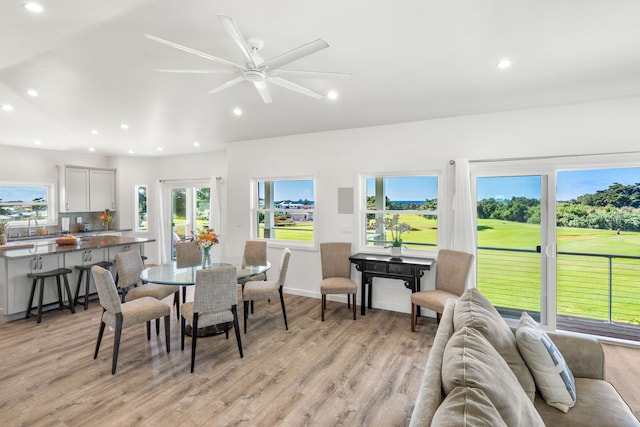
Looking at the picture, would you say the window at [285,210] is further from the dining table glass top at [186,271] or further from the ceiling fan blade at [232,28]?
the ceiling fan blade at [232,28]

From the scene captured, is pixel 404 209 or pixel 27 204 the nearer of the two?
pixel 404 209

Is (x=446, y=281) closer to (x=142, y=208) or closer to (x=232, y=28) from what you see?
(x=232, y=28)

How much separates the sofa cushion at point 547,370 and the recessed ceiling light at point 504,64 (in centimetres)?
222

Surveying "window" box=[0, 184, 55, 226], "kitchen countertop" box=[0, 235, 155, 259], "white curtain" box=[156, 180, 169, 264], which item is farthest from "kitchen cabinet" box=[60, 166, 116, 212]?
"kitchen countertop" box=[0, 235, 155, 259]

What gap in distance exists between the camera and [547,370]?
1.68 metres

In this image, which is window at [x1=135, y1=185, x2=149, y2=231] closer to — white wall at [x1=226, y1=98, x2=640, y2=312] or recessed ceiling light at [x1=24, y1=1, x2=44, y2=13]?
white wall at [x1=226, y1=98, x2=640, y2=312]

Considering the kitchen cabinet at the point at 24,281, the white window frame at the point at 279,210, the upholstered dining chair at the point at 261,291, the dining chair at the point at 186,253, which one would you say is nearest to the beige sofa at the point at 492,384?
the upholstered dining chair at the point at 261,291

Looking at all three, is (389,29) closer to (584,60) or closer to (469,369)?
(584,60)

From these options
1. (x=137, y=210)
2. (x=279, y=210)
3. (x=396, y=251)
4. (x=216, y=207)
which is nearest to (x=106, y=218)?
(x=137, y=210)

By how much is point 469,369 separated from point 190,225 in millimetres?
7304

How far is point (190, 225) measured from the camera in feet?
24.7

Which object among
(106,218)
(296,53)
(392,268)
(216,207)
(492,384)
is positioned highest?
(296,53)

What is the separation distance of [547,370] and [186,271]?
131 inches

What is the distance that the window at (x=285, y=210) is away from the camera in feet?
17.6
